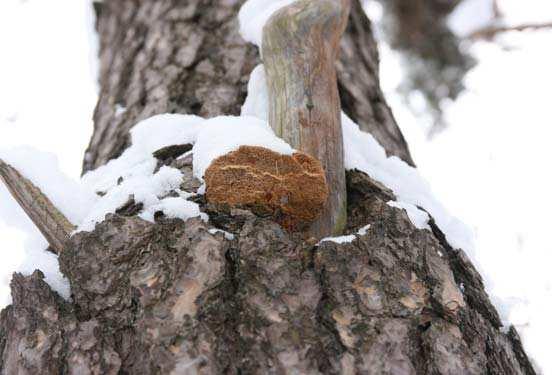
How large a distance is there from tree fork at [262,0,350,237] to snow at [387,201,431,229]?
0.12 metres

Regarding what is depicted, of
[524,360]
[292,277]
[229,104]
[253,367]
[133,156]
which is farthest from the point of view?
[229,104]

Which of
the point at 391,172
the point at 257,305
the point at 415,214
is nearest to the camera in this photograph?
the point at 257,305

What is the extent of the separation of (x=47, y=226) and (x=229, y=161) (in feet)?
1.36

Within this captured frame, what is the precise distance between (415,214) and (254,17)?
0.82m

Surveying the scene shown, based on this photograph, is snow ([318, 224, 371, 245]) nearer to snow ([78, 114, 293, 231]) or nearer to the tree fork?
the tree fork

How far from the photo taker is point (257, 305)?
0.95 m

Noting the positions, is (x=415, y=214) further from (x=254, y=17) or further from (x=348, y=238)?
(x=254, y=17)

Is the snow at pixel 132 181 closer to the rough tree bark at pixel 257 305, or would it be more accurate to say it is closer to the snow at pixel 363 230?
the rough tree bark at pixel 257 305

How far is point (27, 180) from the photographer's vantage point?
1198mm

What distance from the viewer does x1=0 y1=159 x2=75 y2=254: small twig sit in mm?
1143

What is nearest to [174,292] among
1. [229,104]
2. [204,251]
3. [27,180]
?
[204,251]

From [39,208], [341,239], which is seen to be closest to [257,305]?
[341,239]

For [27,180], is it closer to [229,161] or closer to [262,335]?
[229,161]

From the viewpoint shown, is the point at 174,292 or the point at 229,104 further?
the point at 229,104
